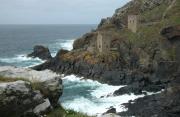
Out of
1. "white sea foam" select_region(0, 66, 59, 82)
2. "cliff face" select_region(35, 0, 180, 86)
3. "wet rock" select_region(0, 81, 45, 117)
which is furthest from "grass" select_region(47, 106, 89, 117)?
"cliff face" select_region(35, 0, 180, 86)

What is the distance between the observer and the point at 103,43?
269 ft

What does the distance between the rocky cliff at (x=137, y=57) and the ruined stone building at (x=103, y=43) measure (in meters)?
0.91

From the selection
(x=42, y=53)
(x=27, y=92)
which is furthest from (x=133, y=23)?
(x=27, y=92)

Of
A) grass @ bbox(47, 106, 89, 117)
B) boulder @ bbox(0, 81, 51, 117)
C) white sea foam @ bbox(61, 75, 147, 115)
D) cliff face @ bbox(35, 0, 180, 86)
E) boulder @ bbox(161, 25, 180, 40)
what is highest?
boulder @ bbox(0, 81, 51, 117)

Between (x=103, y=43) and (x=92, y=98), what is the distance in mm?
25489

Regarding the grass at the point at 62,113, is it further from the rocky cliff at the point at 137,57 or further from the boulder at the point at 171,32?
the boulder at the point at 171,32

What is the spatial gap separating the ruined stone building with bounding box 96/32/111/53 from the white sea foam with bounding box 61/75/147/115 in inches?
430

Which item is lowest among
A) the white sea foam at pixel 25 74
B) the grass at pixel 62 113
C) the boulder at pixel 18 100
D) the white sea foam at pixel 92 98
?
the white sea foam at pixel 92 98

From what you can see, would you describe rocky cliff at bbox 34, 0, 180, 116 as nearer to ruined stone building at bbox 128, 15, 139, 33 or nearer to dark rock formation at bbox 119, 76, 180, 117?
ruined stone building at bbox 128, 15, 139, 33

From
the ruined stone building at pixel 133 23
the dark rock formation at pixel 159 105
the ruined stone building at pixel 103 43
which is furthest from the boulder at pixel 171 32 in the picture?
the dark rock formation at pixel 159 105

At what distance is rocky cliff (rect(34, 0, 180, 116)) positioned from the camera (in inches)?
2584

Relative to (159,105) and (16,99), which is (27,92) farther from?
(159,105)

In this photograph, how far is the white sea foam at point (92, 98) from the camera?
51.1m

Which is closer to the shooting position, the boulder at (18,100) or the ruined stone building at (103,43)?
the boulder at (18,100)
